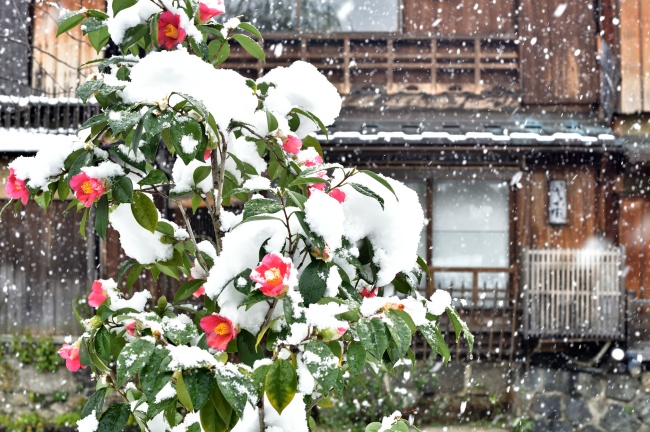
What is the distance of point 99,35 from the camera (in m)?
2.78

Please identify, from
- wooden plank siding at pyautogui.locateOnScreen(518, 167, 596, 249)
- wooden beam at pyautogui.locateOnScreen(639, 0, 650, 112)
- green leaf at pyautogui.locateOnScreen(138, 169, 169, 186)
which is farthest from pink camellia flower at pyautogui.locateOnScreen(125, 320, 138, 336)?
wooden beam at pyautogui.locateOnScreen(639, 0, 650, 112)

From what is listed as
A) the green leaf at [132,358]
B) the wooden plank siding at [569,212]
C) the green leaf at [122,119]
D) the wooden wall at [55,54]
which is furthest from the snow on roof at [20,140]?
the green leaf at [132,358]

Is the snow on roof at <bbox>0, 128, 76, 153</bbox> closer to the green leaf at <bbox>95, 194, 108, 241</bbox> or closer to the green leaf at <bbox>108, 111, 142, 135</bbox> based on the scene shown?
the green leaf at <bbox>95, 194, 108, 241</bbox>

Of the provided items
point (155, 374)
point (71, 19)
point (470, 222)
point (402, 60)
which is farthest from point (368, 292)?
point (402, 60)

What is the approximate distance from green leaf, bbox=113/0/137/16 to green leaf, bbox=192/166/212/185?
59cm

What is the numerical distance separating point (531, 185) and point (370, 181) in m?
8.54

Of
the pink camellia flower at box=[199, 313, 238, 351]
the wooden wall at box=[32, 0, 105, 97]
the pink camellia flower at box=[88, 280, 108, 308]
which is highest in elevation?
the wooden wall at box=[32, 0, 105, 97]

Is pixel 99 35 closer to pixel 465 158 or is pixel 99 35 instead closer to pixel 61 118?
pixel 61 118

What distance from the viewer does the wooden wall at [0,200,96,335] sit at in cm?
922

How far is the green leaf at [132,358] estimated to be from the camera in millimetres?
1893

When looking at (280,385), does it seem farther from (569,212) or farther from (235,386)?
(569,212)

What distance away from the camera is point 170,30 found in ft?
8.64

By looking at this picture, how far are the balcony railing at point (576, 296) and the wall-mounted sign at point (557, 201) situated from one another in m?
0.90

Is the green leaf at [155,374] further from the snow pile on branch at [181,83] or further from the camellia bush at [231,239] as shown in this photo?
the snow pile on branch at [181,83]
